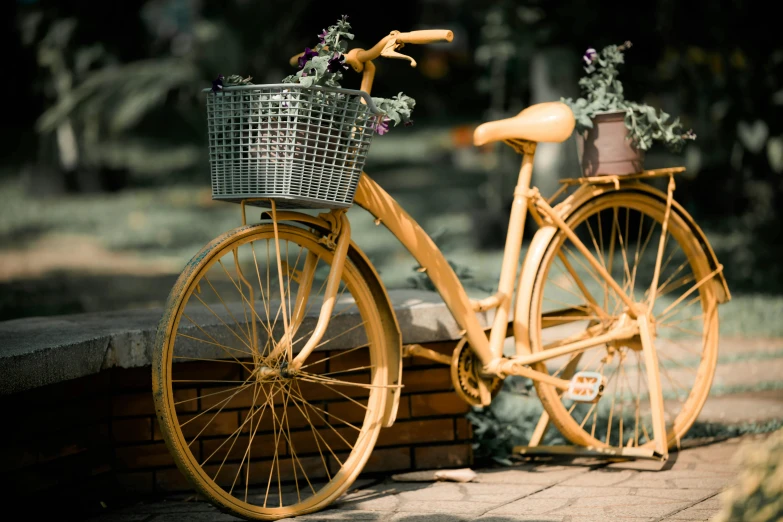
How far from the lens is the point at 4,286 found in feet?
28.1

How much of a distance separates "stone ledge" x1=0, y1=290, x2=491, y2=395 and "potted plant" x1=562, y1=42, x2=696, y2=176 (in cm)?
78

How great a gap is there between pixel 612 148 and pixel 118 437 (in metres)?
2.15

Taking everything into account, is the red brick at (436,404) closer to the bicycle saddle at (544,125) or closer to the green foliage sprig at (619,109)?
the bicycle saddle at (544,125)

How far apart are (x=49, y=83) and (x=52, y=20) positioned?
1.87 m

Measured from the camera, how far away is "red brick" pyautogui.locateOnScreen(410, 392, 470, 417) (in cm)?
375

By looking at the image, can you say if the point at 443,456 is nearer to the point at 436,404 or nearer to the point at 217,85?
the point at 436,404

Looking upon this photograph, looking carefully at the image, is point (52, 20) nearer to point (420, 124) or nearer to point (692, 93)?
point (692, 93)

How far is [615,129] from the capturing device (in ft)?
12.4

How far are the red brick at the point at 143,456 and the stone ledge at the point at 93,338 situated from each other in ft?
1.04

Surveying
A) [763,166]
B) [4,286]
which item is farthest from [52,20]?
[763,166]

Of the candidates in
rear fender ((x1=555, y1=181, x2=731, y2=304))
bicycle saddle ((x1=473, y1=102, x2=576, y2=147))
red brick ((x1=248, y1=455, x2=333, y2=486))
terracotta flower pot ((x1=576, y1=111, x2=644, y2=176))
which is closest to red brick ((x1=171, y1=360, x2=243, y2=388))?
red brick ((x1=248, y1=455, x2=333, y2=486))

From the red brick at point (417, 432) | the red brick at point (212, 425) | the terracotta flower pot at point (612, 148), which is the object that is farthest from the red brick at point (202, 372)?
the terracotta flower pot at point (612, 148)

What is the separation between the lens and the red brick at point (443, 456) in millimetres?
3775

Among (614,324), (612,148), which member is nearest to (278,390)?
(614,324)
